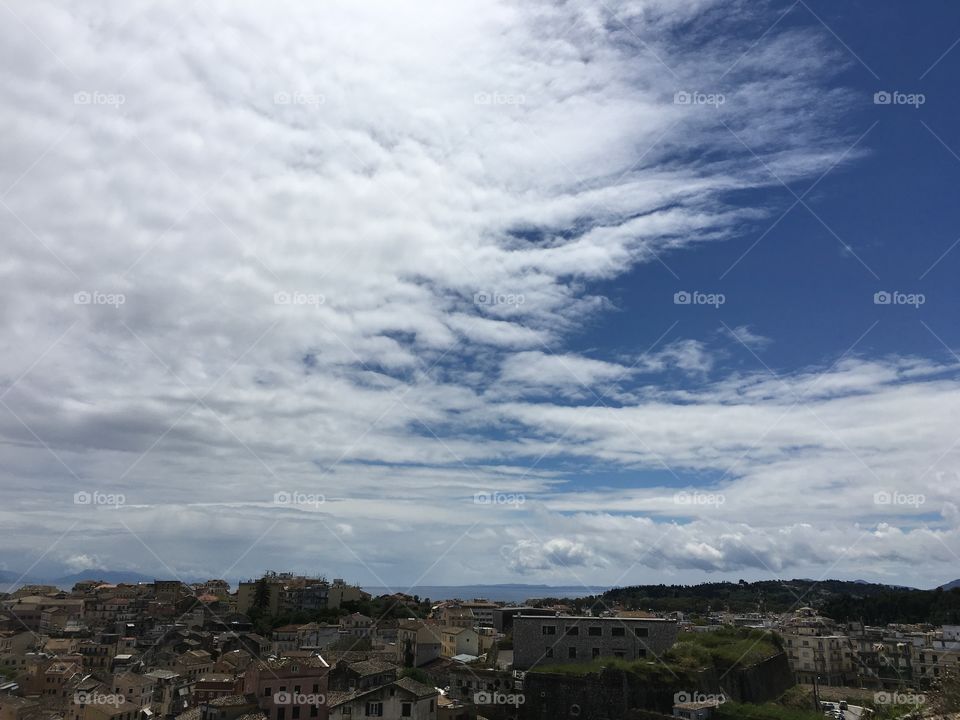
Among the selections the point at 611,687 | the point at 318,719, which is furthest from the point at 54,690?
the point at 611,687

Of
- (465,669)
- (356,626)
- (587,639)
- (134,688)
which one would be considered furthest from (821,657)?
(134,688)

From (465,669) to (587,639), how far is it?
366 inches

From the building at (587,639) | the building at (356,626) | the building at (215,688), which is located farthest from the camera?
the building at (356,626)

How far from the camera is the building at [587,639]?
4653 cm

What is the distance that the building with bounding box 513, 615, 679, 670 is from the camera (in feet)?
153

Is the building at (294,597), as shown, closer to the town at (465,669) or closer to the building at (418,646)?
the town at (465,669)

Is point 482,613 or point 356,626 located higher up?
point 356,626

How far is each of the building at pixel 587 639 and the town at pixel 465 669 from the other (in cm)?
9

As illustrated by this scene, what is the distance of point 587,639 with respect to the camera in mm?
47344

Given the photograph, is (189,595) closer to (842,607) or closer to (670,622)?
(670,622)

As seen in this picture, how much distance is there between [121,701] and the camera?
49375mm

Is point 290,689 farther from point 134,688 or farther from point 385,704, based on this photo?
point 134,688

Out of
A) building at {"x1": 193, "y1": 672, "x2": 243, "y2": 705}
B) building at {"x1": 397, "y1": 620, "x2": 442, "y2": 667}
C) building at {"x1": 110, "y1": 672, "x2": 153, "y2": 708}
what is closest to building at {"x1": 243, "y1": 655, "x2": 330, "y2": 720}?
building at {"x1": 193, "y1": 672, "x2": 243, "y2": 705}

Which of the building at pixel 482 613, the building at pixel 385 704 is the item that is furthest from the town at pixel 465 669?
the building at pixel 482 613
